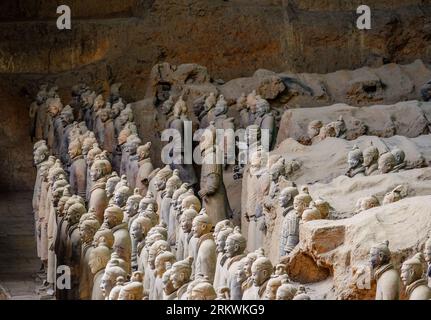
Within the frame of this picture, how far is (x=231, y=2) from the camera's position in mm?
30422

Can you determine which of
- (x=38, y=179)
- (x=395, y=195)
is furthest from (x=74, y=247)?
(x=38, y=179)

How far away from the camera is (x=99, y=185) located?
2248 cm

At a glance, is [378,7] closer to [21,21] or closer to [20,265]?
[21,21]

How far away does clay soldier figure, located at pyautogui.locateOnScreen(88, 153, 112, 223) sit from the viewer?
2208cm

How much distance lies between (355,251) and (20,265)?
23.2 ft

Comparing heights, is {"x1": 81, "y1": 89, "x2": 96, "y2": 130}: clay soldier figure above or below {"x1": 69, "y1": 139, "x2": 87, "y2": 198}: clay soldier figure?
above

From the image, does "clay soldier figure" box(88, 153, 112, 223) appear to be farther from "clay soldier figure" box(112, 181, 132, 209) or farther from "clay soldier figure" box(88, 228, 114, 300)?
"clay soldier figure" box(88, 228, 114, 300)

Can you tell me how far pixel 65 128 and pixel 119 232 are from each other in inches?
285

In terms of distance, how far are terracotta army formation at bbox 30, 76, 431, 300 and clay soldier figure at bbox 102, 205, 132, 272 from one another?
0.05ft

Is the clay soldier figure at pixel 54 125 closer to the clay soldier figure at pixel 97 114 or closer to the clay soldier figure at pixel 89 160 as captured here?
the clay soldier figure at pixel 97 114

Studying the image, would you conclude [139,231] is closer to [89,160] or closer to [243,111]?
[89,160]

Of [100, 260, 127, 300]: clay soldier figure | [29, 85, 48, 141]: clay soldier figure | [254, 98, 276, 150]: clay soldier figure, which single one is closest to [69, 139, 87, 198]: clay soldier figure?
[254, 98, 276, 150]: clay soldier figure
